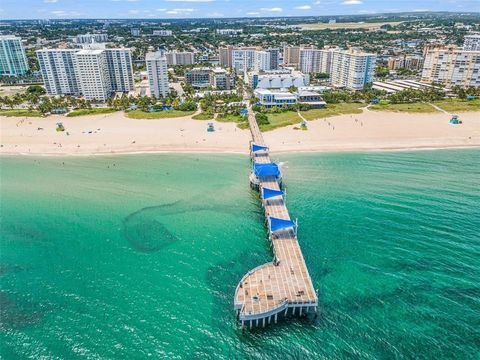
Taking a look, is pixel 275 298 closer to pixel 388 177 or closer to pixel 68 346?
pixel 68 346

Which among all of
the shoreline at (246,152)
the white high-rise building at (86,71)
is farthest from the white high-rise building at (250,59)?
the shoreline at (246,152)

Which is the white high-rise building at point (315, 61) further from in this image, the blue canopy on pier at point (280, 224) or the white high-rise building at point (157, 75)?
the blue canopy on pier at point (280, 224)

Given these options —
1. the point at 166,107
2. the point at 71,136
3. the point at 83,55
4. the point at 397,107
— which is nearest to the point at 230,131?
the point at 166,107

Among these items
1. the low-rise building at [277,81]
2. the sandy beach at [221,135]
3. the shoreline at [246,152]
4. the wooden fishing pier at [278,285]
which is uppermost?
the low-rise building at [277,81]

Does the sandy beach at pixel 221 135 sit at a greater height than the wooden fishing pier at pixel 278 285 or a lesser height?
lesser

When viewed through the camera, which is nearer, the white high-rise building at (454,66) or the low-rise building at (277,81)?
the white high-rise building at (454,66)
